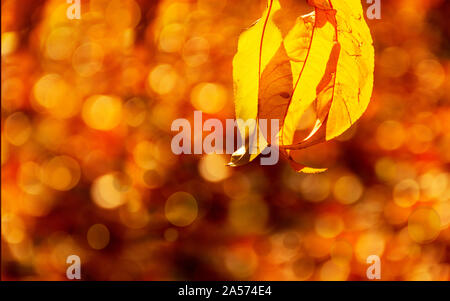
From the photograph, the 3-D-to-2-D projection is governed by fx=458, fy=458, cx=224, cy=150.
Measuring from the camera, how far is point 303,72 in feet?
3.01

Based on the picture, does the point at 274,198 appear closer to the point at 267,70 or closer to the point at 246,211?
the point at 246,211

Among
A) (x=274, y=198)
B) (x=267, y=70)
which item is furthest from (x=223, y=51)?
(x=274, y=198)

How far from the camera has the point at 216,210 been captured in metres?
0.98

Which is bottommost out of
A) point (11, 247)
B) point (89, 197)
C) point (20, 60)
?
point (11, 247)

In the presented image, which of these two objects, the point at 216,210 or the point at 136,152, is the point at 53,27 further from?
the point at 216,210

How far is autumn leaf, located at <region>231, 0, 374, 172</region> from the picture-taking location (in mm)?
914

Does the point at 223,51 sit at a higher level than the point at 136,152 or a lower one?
higher

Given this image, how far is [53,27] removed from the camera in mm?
974

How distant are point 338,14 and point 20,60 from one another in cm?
67

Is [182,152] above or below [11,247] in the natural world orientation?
above

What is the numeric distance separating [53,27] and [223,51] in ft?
1.20

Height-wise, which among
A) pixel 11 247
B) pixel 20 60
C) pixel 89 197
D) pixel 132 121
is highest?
pixel 20 60

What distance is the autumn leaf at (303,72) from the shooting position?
3.00 feet

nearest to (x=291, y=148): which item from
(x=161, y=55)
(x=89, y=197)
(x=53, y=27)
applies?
(x=161, y=55)
